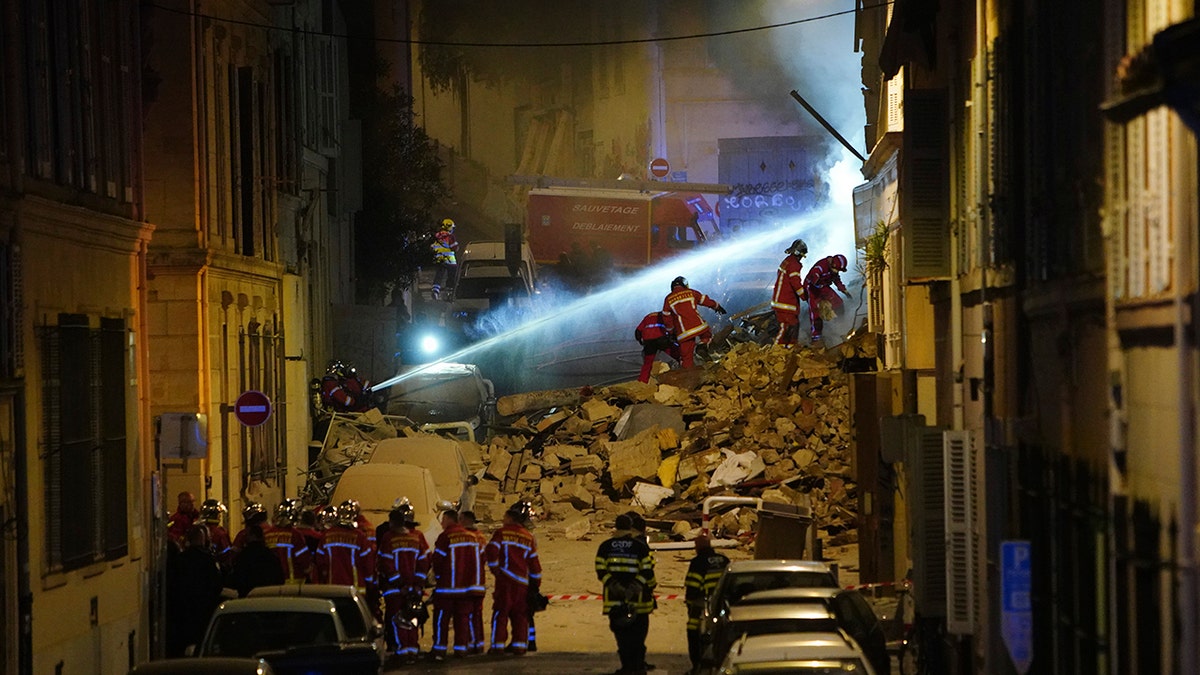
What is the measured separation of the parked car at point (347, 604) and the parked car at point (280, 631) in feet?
0.71

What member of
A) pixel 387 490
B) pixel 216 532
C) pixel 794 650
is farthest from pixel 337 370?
pixel 794 650

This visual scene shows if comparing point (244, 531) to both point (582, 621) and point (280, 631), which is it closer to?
point (582, 621)

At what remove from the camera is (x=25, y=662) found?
13.8 m

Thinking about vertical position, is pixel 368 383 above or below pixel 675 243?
below

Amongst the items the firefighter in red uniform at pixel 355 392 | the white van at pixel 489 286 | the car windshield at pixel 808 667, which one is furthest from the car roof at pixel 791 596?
the white van at pixel 489 286

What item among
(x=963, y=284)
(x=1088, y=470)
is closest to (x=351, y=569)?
(x=963, y=284)

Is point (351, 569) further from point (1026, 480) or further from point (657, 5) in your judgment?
point (657, 5)

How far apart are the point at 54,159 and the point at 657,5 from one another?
47345 mm

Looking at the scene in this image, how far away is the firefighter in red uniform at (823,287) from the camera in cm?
3053

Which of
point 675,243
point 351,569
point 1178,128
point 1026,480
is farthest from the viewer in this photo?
point 675,243

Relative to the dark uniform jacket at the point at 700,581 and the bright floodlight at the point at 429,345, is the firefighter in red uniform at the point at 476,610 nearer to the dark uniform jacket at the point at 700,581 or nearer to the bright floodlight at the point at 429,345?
the dark uniform jacket at the point at 700,581

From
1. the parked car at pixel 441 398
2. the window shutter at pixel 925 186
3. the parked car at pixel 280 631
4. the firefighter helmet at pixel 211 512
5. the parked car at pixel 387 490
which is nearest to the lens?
the parked car at pixel 280 631

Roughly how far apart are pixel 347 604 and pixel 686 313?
19.0 meters

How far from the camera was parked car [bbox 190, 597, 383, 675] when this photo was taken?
40.3 ft
